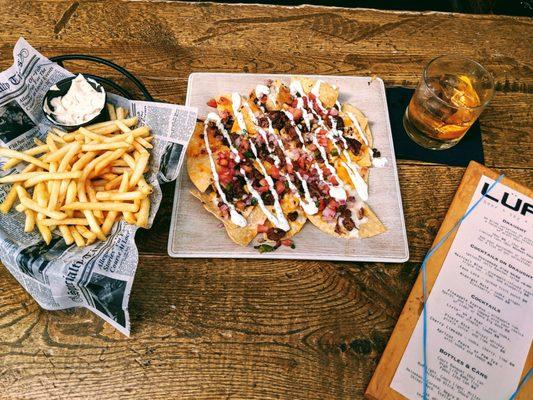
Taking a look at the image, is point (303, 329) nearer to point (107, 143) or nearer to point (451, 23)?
point (107, 143)

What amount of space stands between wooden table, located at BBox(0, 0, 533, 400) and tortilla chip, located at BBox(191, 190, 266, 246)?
9 centimetres

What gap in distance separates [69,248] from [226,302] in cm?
60

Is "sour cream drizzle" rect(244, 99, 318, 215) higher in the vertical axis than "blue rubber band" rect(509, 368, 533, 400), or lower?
higher

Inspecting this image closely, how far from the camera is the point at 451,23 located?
7.99 ft

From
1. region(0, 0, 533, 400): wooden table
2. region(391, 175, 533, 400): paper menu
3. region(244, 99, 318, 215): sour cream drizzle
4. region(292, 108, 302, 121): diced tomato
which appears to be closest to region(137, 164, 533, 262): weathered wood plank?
region(0, 0, 533, 400): wooden table

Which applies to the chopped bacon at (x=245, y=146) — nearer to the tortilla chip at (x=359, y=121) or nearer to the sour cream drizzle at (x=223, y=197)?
the sour cream drizzle at (x=223, y=197)

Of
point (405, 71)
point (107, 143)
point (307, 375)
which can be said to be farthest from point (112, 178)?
point (405, 71)

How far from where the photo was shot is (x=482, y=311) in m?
1.58

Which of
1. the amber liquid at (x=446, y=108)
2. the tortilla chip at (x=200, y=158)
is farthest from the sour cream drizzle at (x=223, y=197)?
the amber liquid at (x=446, y=108)

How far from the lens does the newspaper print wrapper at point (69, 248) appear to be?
1431 millimetres

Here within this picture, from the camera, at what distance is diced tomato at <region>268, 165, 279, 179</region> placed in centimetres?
182

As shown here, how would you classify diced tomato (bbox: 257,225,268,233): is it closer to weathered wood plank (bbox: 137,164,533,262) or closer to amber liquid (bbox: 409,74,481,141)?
weathered wood plank (bbox: 137,164,533,262)

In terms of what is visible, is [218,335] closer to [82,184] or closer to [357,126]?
[82,184]

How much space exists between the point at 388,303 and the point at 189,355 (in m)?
0.76
